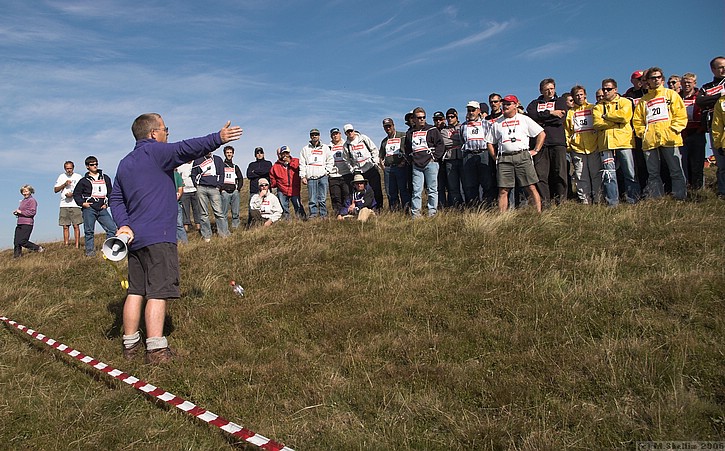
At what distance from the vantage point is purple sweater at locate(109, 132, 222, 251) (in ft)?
17.7

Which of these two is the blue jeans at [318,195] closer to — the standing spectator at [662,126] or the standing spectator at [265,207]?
the standing spectator at [265,207]

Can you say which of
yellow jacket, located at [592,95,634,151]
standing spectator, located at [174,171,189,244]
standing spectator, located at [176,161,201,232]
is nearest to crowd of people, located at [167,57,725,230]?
yellow jacket, located at [592,95,634,151]

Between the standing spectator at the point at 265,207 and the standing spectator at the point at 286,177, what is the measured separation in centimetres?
61

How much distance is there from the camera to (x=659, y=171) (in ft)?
30.8

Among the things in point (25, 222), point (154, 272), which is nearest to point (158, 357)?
point (154, 272)

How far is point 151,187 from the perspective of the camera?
5.48 meters

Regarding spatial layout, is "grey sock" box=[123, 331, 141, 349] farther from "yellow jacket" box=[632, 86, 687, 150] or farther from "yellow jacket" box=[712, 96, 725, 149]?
"yellow jacket" box=[712, 96, 725, 149]

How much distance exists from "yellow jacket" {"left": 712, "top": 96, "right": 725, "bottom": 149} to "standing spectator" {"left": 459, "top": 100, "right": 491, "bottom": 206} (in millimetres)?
3748

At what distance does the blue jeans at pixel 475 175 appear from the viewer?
11.0 m

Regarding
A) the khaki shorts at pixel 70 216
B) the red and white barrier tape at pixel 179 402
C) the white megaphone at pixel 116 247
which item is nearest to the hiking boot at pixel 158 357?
the red and white barrier tape at pixel 179 402

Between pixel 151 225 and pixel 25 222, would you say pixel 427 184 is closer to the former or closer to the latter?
pixel 151 225

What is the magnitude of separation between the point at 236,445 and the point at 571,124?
8795 mm

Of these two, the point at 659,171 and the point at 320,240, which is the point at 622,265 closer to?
the point at 659,171

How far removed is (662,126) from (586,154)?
1401mm
